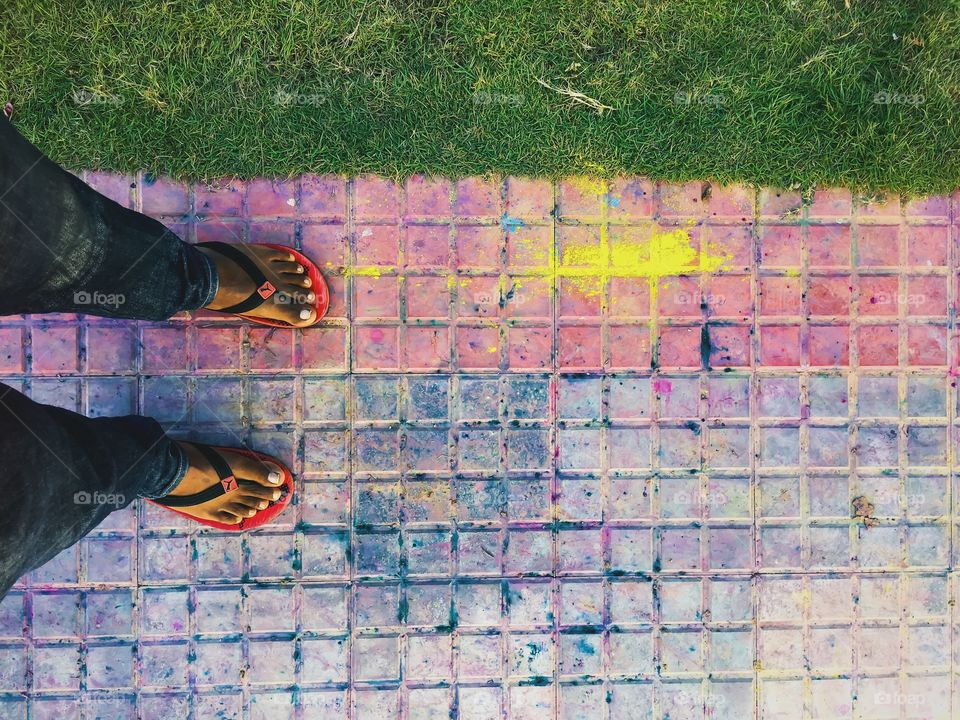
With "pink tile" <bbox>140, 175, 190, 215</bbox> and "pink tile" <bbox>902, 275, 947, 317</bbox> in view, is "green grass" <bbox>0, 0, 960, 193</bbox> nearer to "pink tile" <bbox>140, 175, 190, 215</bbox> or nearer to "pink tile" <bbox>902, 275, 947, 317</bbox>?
"pink tile" <bbox>140, 175, 190, 215</bbox>

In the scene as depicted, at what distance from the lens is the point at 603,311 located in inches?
130

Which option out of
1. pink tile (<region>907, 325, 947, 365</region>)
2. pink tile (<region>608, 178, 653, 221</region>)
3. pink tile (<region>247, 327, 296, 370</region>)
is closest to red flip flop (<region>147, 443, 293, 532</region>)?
pink tile (<region>247, 327, 296, 370</region>)

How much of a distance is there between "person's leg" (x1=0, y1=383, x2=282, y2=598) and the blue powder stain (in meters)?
1.74

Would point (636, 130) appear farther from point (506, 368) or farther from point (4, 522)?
point (4, 522)

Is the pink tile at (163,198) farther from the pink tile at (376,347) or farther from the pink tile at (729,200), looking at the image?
the pink tile at (729,200)

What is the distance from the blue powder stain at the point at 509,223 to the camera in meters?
3.30

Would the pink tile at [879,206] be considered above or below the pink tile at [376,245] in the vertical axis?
above

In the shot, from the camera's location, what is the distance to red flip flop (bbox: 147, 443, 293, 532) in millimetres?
3025

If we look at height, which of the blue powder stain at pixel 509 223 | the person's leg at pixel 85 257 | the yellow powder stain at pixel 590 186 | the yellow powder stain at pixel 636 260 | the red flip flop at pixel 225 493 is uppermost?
the yellow powder stain at pixel 590 186

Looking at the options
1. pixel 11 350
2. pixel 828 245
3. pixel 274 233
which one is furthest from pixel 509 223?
pixel 11 350

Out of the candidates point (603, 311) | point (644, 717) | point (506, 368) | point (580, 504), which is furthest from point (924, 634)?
point (506, 368)

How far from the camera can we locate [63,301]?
232cm

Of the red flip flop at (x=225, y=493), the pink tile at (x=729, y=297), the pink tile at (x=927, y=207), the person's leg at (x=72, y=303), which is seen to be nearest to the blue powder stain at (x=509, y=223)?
the pink tile at (x=729, y=297)

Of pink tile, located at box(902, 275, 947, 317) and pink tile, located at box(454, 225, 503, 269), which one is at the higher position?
pink tile, located at box(454, 225, 503, 269)
